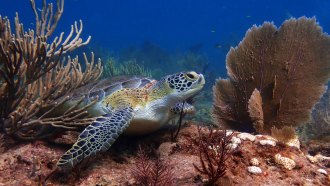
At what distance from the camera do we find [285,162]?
278 cm

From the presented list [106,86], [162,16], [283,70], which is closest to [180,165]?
[106,86]

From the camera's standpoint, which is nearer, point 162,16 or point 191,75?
point 191,75

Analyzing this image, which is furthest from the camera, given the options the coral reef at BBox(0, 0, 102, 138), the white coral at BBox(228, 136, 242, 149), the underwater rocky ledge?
the white coral at BBox(228, 136, 242, 149)

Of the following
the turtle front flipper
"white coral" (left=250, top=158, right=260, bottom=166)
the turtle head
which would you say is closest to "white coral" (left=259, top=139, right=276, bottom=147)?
"white coral" (left=250, top=158, right=260, bottom=166)

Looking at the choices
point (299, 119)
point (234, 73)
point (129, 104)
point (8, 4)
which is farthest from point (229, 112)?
point (8, 4)

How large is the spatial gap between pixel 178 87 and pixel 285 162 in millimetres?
1622

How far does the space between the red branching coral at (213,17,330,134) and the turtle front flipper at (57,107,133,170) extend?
2.13 m

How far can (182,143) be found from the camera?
3.46m

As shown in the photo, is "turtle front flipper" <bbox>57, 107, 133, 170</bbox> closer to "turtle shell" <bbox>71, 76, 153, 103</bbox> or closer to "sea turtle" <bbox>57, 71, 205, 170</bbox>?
"sea turtle" <bbox>57, 71, 205, 170</bbox>

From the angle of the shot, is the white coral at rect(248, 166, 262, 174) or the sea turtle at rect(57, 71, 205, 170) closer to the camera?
the white coral at rect(248, 166, 262, 174)

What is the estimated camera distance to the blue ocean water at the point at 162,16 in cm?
8506

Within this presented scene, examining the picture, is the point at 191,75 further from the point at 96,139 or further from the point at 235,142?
the point at 96,139

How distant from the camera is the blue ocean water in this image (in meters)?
85.1

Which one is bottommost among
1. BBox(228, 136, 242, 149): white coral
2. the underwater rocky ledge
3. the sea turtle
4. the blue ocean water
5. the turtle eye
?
the underwater rocky ledge
